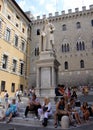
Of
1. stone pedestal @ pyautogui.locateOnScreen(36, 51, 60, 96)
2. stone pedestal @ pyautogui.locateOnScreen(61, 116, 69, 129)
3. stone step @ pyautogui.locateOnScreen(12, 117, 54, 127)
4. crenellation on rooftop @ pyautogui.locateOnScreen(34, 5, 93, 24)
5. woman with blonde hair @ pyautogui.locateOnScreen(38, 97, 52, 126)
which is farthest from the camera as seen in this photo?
crenellation on rooftop @ pyautogui.locateOnScreen(34, 5, 93, 24)

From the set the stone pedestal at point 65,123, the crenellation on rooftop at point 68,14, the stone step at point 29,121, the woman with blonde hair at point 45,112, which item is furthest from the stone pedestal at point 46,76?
the crenellation on rooftop at point 68,14

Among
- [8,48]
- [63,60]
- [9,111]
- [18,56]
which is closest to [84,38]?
[63,60]

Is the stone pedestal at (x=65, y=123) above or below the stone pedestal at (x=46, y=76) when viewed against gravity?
below

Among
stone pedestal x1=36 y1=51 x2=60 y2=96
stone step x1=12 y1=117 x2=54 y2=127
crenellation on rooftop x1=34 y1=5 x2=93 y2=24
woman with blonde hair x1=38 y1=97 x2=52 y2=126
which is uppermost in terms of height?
crenellation on rooftop x1=34 y1=5 x2=93 y2=24

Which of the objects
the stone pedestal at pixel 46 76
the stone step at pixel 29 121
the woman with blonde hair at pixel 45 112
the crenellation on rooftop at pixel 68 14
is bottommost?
the stone step at pixel 29 121

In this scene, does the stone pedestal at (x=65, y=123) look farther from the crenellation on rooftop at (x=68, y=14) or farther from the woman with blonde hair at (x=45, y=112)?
the crenellation on rooftop at (x=68, y=14)

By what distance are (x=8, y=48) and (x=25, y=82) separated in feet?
25.8

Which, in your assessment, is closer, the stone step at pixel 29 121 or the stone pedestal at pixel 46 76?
the stone step at pixel 29 121

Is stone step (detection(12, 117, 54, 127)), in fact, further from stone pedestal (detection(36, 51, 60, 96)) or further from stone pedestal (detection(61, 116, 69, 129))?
stone pedestal (detection(36, 51, 60, 96))

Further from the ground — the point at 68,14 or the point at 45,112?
the point at 68,14

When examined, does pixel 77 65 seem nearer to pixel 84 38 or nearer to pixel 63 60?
pixel 63 60

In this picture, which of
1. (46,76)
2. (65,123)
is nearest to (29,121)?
(65,123)

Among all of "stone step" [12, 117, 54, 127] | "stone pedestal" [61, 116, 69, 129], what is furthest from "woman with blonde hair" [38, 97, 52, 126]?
"stone pedestal" [61, 116, 69, 129]

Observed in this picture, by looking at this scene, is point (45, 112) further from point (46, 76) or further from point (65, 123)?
point (46, 76)
